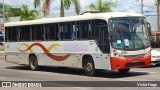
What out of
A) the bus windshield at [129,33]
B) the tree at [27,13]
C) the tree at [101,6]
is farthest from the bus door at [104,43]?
the tree at [27,13]

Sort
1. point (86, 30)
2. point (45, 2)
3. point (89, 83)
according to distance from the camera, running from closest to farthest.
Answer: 1. point (89, 83)
2. point (86, 30)
3. point (45, 2)

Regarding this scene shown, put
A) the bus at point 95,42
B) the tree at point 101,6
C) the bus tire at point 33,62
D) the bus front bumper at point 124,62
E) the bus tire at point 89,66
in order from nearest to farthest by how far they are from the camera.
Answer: the bus front bumper at point 124,62 → the bus at point 95,42 → the bus tire at point 89,66 → the bus tire at point 33,62 → the tree at point 101,6

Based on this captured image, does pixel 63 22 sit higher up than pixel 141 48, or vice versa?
pixel 63 22

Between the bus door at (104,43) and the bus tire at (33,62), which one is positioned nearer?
the bus door at (104,43)

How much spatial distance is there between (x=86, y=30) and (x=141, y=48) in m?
2.67

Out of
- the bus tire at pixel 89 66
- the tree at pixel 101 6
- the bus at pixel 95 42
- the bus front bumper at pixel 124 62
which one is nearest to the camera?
the bus front bumper at pixel 124 62

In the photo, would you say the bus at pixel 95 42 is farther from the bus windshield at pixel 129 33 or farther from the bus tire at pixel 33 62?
the bus tire at pixel 33 62

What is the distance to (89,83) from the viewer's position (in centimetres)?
1595

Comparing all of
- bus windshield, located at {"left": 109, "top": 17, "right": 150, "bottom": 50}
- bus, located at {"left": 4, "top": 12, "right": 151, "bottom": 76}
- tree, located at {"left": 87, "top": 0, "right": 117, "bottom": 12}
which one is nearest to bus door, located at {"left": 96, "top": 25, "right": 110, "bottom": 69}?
bus, located at {"left": 4, "top": 12, "right": 151, "bottom": 76}

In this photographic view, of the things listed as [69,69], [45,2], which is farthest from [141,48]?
[45,2]

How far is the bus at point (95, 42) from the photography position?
18188 millimetres

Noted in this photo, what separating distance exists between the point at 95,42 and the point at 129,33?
1.56 m

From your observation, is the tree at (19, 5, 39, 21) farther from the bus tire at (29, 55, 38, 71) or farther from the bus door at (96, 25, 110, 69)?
the bus door at (96, 25, 110, 69)

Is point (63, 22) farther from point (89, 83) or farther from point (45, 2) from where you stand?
point (45, 2)
